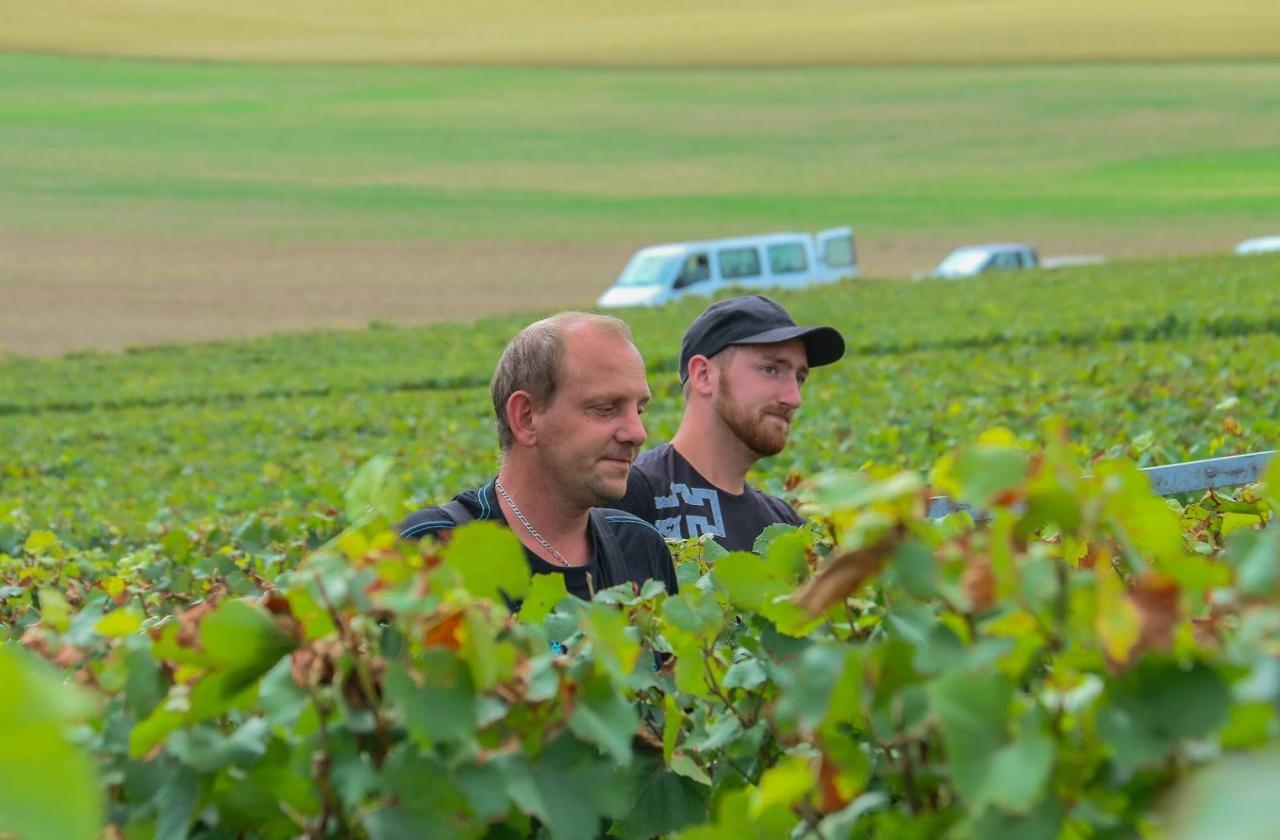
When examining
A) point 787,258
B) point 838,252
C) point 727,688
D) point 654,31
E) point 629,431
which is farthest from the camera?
point 654,31

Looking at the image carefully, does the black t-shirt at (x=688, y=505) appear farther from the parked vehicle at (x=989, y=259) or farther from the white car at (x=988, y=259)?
the white car at (x=988, y=259)

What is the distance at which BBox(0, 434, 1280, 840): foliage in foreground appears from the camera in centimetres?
116

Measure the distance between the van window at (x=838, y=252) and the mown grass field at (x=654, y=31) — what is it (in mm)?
28173

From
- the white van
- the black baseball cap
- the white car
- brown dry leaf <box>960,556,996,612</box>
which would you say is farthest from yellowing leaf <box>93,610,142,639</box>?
the white car

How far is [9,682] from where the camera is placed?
0.94m

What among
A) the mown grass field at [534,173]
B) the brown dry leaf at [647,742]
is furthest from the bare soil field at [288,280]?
the brown dry leaf at [647,742]

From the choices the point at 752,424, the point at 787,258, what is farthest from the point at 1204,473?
the point at 787,258

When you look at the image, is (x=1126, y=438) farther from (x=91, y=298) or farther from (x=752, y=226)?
(x=752, y=226)

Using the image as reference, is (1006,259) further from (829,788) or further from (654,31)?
(829,788)

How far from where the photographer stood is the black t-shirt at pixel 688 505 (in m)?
4.64

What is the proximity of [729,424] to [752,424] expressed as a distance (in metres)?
0.07

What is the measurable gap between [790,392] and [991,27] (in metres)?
65.2

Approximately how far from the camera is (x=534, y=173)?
6212 centimetres

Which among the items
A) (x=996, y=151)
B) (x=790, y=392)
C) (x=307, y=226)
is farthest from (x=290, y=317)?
(x=790, y=392)
